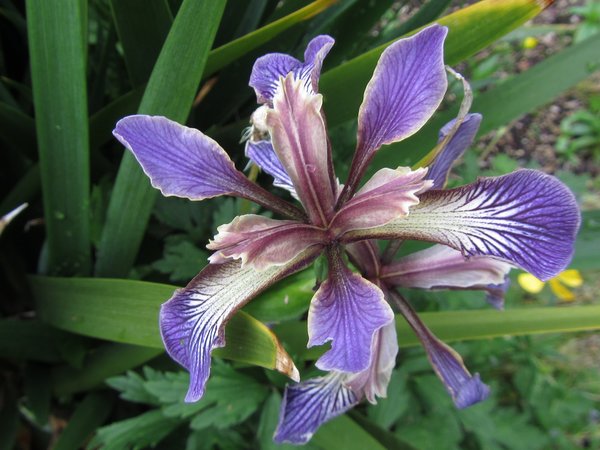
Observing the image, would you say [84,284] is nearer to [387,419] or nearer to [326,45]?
[326,45]

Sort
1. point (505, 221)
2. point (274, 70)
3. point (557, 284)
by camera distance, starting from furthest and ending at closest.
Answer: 1. point (557, 284)
2. point (274, 70)
3. point (505, 221)

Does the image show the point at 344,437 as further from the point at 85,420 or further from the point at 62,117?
the point at 62,117

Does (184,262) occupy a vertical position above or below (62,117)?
below

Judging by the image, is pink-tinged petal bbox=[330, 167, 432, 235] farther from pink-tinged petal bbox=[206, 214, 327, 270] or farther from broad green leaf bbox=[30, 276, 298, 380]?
broad green leaf bbox=[30, 276, 298, 380]

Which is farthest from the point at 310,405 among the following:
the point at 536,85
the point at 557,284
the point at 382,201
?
the point at 557,284

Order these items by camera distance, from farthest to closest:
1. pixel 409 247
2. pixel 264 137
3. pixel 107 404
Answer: pixel 107 404, pixel 409 247, pixel 264 137

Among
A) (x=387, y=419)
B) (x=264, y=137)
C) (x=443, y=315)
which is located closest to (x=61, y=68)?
(x=264, y=137)
